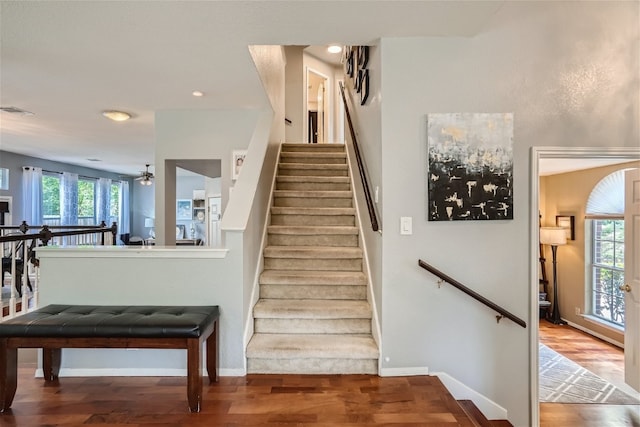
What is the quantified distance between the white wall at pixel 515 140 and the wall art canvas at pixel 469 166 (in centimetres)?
7

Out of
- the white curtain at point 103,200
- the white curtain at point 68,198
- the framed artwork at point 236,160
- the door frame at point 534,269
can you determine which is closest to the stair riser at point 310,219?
the framed artwork at point 236,160

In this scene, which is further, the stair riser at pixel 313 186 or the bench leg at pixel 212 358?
the stair riser at pixel 313 186

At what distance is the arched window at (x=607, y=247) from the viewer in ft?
17.5

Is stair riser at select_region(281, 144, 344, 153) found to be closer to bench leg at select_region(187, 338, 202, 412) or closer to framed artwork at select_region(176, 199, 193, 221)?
bench leg at select_region(187, 338, 202, 412)

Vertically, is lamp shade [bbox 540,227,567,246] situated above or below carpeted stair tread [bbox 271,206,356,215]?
below

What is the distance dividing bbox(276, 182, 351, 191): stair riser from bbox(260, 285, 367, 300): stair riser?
5.24ft

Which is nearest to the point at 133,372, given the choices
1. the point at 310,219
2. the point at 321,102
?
the point at 310,219

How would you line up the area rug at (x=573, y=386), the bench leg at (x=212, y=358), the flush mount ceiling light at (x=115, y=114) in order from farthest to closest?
the flush mount ceiling light at (x=115, y=114) → the area rug at (x=573, y=386) → the bench leg at (x=212, y=358)

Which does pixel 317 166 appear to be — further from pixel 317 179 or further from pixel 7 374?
pixel 7 374

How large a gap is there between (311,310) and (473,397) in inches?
51.6

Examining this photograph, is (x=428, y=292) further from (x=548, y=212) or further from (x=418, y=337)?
(x=548, y=212)

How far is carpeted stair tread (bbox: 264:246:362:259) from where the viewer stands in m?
3.37

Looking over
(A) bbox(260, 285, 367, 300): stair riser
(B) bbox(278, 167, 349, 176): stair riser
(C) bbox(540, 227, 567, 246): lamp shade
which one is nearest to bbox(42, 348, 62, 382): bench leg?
(A) bbox(260, 285, 367, 300): stair riser

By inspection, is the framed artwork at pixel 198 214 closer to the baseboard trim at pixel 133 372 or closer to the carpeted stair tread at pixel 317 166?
the carpeted stair tread at pixel 317 166
